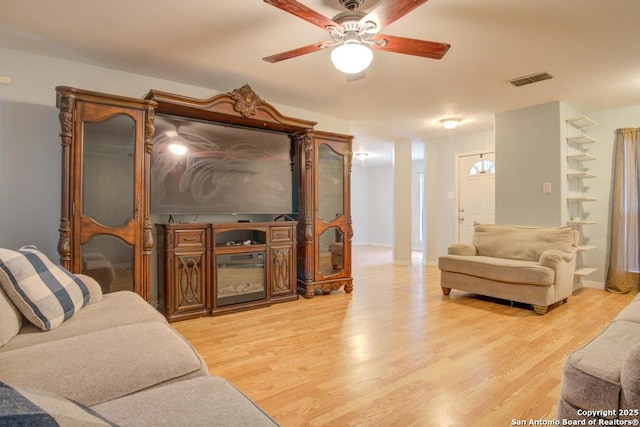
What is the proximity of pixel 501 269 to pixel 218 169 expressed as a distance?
3.08 m

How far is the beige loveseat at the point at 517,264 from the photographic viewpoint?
3.26 meters

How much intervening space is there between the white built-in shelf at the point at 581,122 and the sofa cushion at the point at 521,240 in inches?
54.5

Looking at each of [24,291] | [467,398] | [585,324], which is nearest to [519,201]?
[585,324]

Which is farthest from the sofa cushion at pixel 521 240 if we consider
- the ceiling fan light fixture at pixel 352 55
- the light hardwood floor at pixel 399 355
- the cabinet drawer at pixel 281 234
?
the ceiling fan light fixture at pixel 352 55

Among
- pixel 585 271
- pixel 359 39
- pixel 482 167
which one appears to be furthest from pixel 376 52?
pixel 482 167

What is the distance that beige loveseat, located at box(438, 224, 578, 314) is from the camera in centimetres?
326

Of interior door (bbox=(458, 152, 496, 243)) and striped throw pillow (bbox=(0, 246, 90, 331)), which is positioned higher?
interior door (bbox=(458, 152, 496, 243))

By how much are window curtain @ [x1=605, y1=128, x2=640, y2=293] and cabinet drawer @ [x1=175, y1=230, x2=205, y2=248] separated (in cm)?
486

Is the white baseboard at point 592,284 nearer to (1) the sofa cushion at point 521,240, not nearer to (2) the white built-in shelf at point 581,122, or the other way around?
(1) the sofa cushion at point 521,240

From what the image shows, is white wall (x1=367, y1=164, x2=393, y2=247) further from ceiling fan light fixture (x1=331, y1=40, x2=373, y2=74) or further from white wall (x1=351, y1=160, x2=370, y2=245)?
ceiling fan light fixture (x1=331, y1=40, x2=373, y2=74)

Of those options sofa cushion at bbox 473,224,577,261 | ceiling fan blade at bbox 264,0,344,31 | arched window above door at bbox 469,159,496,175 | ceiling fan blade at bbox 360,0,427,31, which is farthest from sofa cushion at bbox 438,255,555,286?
ceiling fan blade at bbox 264,0,344,31

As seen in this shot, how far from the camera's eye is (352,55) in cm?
208

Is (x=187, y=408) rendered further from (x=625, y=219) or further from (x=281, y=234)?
(x=625, y=219)

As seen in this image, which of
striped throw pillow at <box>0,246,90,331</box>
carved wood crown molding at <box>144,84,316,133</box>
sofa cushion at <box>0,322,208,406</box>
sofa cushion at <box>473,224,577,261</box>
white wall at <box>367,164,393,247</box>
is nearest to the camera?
sofa cushion at <box>0,322,208,406</box>
